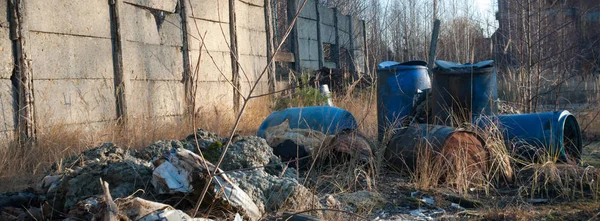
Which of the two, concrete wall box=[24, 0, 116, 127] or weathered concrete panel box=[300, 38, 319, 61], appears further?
weathered concrete panel box=[300, 38, 319, 61]

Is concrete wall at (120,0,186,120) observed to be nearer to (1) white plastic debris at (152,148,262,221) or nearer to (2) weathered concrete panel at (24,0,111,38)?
(2) weathered concrete panel at (24,0,111,38)

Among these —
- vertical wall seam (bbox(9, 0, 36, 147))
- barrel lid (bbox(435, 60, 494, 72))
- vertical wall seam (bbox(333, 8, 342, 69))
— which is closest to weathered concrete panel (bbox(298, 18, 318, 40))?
vertical wall seam (bbox(333, 8, 342, 69))

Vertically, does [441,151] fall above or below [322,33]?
below

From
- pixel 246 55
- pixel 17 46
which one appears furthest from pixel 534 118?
pixel 246 55

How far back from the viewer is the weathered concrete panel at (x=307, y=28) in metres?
11.7

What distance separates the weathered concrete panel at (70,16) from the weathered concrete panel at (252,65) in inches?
119

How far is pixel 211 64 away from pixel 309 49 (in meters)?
4.20

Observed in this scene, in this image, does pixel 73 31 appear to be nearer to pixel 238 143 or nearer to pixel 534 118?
pixel 238 143

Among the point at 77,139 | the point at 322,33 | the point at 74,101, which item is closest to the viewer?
the point at 77,139

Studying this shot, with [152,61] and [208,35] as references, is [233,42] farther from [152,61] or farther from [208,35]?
[152,61]

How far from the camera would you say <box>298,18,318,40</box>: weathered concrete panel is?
38.4 feet

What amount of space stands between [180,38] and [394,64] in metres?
3.05

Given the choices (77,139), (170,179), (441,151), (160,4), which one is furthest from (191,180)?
(160,4)

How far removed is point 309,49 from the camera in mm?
12102
